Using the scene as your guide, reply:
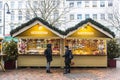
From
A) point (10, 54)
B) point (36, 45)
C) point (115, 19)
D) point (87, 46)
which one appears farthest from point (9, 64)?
point (115, 19)

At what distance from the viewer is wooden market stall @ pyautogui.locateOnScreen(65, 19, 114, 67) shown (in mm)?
24156

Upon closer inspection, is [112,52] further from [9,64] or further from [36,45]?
[9,64]

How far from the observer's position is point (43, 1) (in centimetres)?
4866

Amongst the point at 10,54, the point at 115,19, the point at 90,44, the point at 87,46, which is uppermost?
the point at 115,19

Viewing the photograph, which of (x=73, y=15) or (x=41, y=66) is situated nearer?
(x=41, y=66)

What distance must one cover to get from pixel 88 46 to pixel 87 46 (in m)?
0.07

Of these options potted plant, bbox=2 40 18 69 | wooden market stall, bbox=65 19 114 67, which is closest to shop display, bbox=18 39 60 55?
potted plant, bbox=2 40 18 69

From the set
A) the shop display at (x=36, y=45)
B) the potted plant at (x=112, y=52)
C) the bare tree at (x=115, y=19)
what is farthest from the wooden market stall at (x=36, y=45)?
the bare tree at (x=115, y=19)

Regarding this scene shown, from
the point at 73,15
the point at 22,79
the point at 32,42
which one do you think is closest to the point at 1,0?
the point at 73,15

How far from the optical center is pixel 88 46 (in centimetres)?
2470

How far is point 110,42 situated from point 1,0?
166 feet

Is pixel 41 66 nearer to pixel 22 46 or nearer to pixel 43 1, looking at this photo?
pixel 22 46

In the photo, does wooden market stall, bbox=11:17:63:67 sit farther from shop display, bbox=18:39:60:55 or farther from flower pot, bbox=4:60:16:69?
flower pot, bbox=4:60:16:69

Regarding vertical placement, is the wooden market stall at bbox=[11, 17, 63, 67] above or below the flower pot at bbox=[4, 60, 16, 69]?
above
